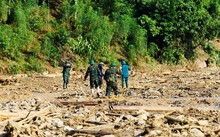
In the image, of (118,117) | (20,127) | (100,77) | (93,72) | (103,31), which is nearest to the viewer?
(20,127)

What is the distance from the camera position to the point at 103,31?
37.3 meters

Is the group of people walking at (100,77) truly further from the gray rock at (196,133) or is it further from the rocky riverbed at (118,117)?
the gray rock at (196,133)

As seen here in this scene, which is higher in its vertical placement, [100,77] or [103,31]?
[103,31]

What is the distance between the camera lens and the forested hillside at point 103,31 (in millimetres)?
32688

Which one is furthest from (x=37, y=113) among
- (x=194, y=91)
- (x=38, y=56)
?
(x=38, y=56)

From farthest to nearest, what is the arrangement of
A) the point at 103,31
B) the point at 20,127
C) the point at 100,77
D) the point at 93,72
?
the point at 103,31, the point at 100,77, the point at 93,72, the point at 20,127

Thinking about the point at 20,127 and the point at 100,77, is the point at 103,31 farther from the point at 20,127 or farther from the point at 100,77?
the point at 20,127

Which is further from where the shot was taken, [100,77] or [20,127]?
[100,77]

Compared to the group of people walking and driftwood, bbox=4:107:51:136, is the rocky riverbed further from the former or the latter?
the group of people walking

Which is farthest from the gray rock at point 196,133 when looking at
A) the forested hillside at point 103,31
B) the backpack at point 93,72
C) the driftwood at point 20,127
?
the forested hillside at point 103,31

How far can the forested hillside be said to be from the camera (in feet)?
107

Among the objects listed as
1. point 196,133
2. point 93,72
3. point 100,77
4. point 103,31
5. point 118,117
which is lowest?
point 196,133

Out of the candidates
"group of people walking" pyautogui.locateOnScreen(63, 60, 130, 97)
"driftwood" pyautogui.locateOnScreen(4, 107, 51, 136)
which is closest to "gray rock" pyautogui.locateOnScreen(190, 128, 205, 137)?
"driftwood" pyautogui.locateOnScreen(4, 107, 51, 136)

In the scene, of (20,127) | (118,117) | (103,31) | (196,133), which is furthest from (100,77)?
(103,31)
